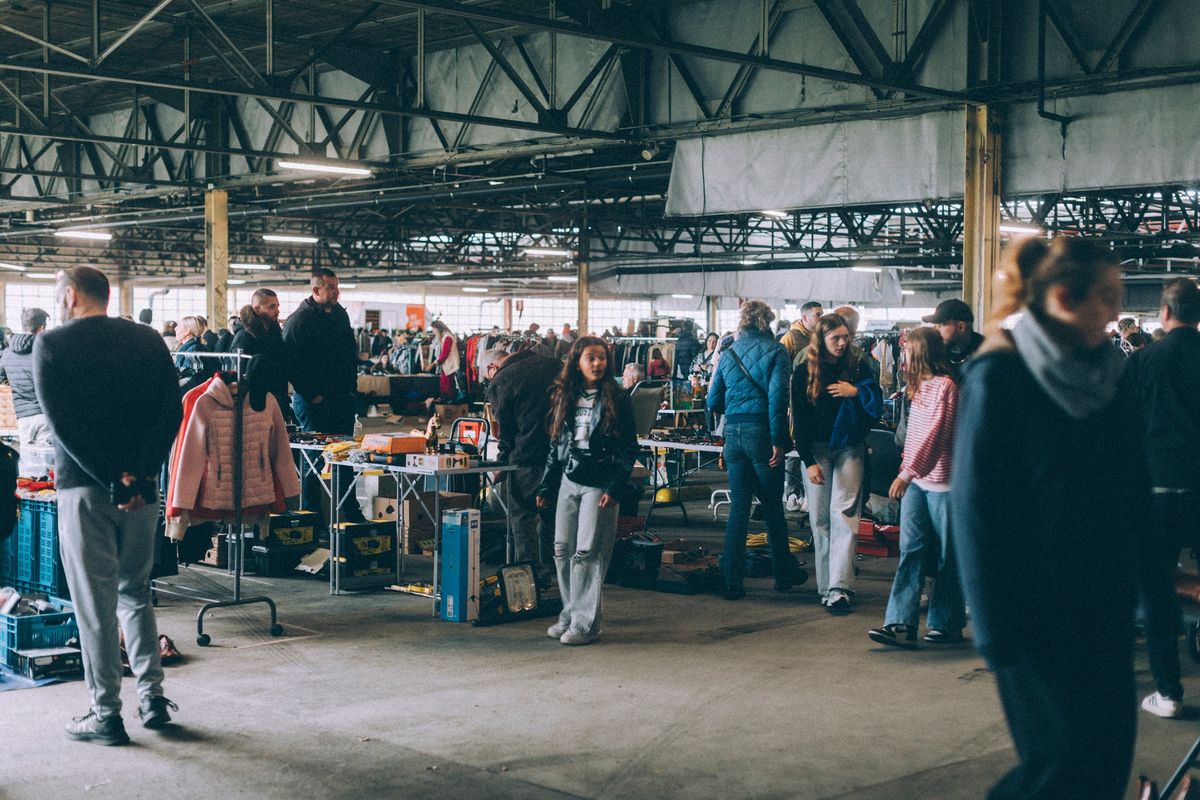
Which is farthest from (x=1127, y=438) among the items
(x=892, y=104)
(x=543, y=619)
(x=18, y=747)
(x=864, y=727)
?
(x=892, y=104)

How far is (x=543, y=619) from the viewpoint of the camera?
6.88 m

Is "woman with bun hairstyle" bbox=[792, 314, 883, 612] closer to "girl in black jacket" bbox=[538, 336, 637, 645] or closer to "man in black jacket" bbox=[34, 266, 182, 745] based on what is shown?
"girl in black jacket" bbox=[538, 336, 637, 645]

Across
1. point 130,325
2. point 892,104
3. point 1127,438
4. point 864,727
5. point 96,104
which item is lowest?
point 864,727

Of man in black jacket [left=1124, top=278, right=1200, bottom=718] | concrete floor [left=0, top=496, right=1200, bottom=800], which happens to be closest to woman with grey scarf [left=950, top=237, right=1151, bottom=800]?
concrete floor [left=0, top=496, right=1200, bottom=800]

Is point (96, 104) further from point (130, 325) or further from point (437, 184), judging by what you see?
point (130, 325)

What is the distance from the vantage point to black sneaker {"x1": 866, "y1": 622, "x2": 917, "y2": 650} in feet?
20.2

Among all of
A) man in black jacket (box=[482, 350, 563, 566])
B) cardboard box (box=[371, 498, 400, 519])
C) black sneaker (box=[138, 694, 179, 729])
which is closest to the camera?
black sneaker (box=[138, 694, 179, 729])

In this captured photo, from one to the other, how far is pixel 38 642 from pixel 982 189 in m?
7.20

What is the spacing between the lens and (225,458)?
644cm

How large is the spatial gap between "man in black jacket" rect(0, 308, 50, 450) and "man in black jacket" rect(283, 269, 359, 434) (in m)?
1.57

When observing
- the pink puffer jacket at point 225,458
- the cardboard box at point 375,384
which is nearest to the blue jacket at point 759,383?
the pink puffer jacket at point 225,458

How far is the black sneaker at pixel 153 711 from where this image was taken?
4.76 metres

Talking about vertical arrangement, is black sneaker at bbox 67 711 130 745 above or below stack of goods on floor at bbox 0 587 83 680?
below

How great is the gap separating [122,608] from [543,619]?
265 centimetres
